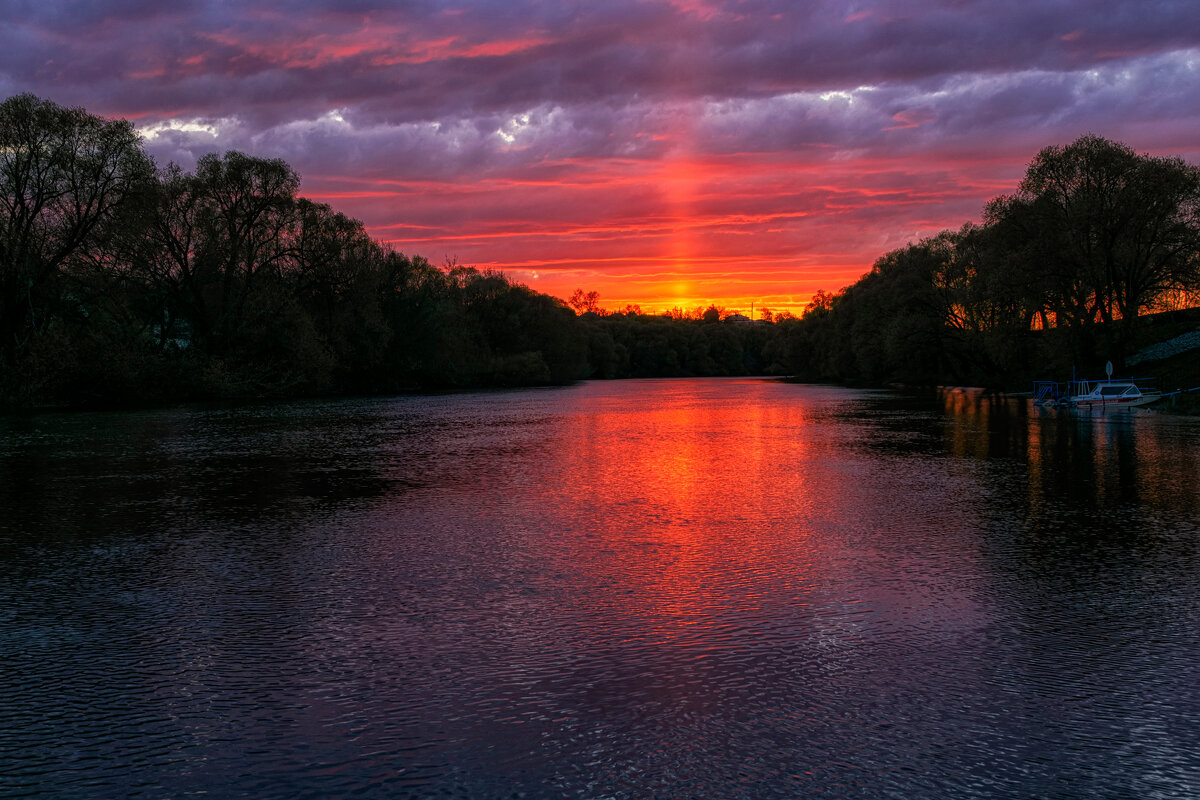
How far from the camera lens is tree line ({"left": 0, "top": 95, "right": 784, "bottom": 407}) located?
47906 mm

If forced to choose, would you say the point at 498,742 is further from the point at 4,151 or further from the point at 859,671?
the point at 4,151

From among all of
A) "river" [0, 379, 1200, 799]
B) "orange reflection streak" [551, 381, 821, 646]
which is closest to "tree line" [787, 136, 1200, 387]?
"orange reflection streak" [551, 381, 821, 646]

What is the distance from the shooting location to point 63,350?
4819cm

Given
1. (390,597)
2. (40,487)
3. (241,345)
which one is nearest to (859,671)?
(390,597)

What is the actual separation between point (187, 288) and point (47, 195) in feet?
51.6

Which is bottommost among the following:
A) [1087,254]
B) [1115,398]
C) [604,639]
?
[604,639]

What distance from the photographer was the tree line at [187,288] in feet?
157

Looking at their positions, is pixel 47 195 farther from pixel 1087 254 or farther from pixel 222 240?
pixel 1087 254

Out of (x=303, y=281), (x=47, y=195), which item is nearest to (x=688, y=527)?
(x=47, y=195)

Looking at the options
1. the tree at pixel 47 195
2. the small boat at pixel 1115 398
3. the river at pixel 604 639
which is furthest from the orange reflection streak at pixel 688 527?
the tree at pixel 47 195

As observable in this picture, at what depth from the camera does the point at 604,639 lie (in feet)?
23.7

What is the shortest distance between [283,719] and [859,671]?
3638mm

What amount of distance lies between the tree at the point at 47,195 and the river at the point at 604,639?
36468mm

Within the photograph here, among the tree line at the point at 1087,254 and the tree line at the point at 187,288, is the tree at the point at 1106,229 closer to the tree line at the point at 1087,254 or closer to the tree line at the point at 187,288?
the tree line at the point at 1087,254
